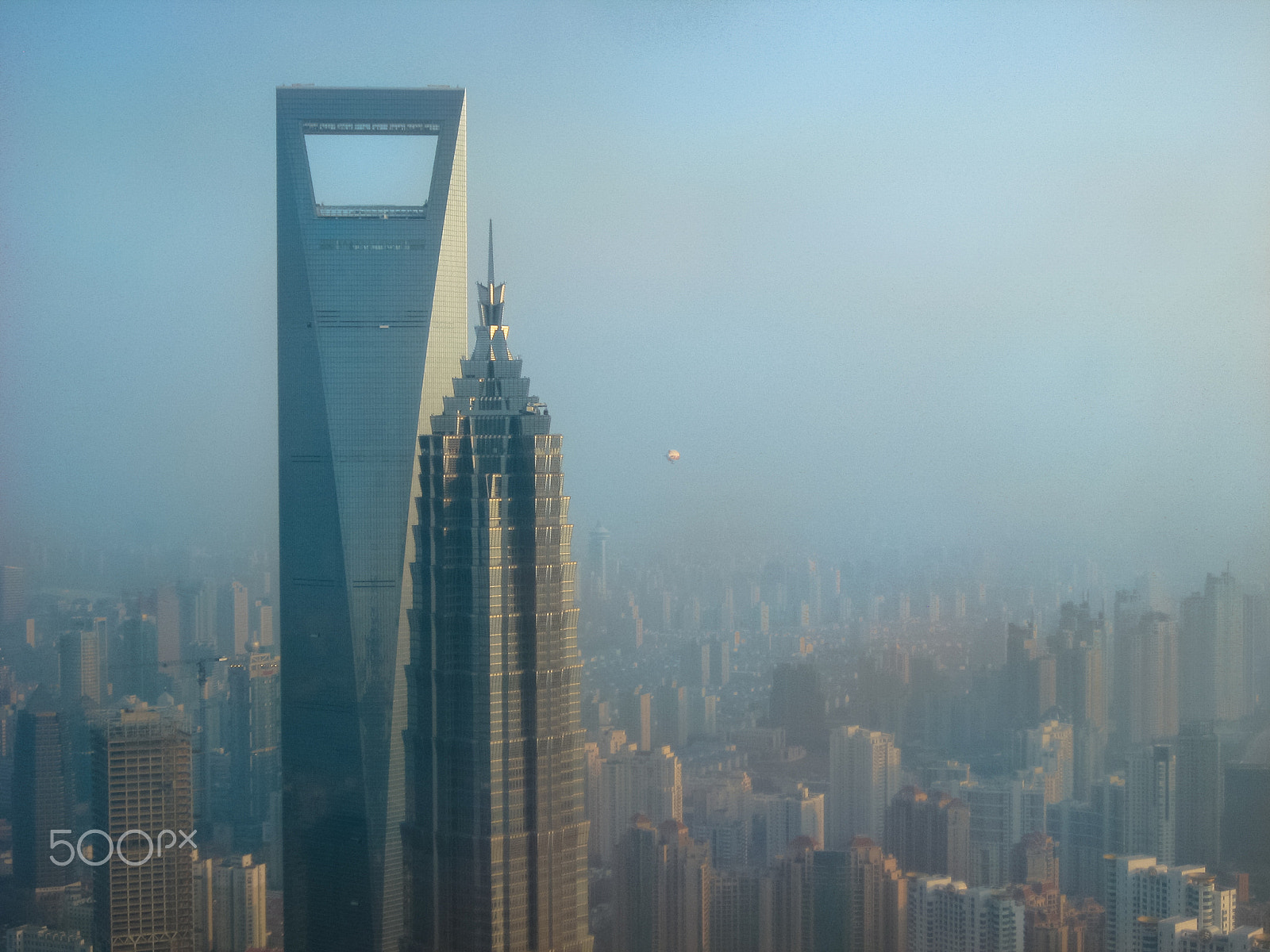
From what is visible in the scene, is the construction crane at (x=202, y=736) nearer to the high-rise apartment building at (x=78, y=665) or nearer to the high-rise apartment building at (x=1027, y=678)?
the high-rise apartment building at (x=78, y=665)

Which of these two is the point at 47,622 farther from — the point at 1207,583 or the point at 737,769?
the point at 1207,583

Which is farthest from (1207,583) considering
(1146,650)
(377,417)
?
(377,417)

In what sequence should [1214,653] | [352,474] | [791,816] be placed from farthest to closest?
[352,474] < [1214,653] < [791,816]

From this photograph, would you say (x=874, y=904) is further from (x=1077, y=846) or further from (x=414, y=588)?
(x=414, y=588)

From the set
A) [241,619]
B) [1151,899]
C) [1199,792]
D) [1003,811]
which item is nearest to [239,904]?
[241,619]

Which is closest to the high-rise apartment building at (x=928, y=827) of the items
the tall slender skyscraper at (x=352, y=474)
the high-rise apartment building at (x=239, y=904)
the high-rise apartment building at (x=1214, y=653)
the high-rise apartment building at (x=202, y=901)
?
the high-rise apartment building at (x=1214, y=653)

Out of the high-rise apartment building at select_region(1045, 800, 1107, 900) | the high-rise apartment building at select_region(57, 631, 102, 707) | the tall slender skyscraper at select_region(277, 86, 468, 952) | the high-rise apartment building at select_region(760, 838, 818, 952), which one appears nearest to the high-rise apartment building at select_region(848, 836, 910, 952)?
the high-rise apartment building at select_region(760, 838, 818, 952)
